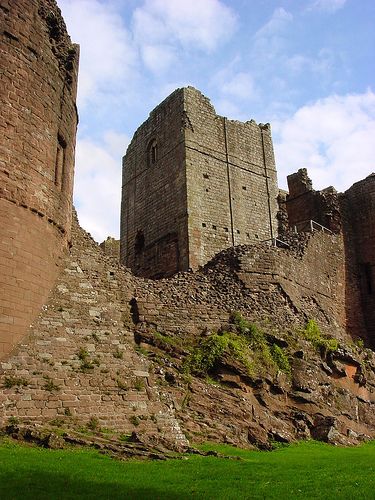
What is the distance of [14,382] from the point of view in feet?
36.8

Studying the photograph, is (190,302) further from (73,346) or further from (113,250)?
(113,250)

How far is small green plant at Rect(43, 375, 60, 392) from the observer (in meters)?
11.5

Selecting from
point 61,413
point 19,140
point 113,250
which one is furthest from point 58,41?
point 113,250

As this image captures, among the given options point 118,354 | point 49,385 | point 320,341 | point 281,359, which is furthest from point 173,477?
point 320,341

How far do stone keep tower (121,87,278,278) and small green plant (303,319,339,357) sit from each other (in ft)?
23.9

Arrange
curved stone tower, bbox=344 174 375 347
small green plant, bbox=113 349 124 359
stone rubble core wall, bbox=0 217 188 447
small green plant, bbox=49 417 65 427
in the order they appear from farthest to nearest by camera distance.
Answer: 1. curved stone tower, bbox=344 174 375 347
2. small green plant, bbox=113 349 124 359
3. stone rubble core wall, bbox=0 217 188 447
4. small green plant, bbox=49 417 65 427

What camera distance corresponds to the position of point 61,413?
36.4ft

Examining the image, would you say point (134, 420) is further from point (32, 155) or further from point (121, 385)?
point (32, 155)

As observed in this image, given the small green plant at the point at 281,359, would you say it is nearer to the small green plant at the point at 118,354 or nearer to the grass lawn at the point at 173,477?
the small green plant at the point at 118,354

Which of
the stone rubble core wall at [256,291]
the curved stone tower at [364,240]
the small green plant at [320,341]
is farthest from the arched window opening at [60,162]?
the curved stone tower at [364,240]

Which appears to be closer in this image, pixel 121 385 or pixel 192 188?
pixel 121 385

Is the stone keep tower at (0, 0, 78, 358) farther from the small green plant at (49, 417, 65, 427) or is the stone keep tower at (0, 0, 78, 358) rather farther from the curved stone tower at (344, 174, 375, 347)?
the curved stone tower at (344, 174, 375, 347)

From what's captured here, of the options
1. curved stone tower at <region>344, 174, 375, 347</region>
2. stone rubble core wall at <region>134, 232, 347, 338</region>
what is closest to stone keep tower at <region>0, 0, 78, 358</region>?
stone rubble core wall at <region>134, 232, 347, 338</region>

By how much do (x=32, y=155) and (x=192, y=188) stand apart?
1366 cm
